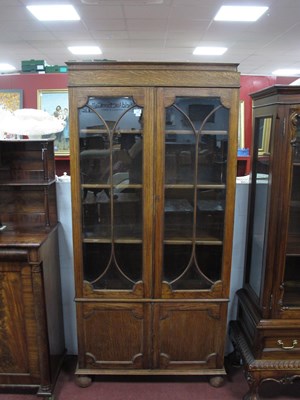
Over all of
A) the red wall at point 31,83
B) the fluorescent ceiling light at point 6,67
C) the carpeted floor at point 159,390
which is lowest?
the carpeted floor at point 159,390

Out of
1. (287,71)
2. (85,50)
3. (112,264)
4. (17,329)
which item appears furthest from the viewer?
(287,71)

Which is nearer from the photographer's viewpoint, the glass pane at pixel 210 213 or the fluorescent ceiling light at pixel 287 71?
the glass pane at pixel 210 213

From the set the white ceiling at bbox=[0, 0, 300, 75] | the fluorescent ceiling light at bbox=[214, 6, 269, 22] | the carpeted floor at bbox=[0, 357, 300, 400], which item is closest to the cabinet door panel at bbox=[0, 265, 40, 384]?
the carpeted floor at bbox=[0, 357, 300, 400]

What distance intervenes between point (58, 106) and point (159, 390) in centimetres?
421

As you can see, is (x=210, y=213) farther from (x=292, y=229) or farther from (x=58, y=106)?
(x=58, y=106)

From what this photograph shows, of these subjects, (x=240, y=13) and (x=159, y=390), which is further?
(x=240, y=13)

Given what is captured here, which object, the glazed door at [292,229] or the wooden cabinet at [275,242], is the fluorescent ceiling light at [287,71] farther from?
the glazed door at [292,229]

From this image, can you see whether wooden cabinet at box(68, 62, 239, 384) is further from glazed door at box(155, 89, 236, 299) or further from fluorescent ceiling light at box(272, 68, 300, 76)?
fluorescent ceiling light at box(272, 68, 300, 76)

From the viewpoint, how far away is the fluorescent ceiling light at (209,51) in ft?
22.0

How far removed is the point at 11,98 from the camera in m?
5.20

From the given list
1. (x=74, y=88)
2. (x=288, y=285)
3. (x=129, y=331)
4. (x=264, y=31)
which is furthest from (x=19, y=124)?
(x=264, y=31)

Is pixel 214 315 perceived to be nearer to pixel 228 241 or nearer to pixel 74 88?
pixel 228 241

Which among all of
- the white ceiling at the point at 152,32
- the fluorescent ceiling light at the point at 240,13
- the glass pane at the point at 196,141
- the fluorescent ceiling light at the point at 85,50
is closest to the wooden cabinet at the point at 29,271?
the glass pane at the point at 196,141

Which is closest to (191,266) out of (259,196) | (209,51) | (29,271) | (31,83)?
(259,196)
